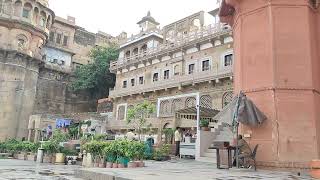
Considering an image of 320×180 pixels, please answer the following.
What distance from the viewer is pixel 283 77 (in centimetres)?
1119

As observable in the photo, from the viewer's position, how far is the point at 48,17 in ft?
127

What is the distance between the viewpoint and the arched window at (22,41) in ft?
116

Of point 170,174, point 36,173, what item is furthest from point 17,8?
point 170,174

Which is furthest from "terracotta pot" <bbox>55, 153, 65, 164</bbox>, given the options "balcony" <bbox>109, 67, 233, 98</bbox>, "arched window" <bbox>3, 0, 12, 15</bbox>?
"arched window" <bbox>3, 0, 12, 15</bbox>

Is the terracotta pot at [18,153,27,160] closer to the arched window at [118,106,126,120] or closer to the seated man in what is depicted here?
the seated man

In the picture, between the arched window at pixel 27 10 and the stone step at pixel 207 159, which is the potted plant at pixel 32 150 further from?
the arched window at pixel 27 10

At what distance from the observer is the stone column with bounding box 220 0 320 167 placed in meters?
10.7

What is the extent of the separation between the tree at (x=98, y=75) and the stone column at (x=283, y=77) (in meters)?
28.7

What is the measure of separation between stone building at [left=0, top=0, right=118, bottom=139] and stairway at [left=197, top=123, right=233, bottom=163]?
2441cm

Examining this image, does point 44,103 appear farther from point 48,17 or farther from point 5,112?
point 48,17

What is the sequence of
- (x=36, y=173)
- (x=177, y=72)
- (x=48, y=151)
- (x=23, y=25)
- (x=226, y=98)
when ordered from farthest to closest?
(x=23, y=25) < (x=177, y=72) < (x=226, y=98) < (x=48, y=151) < (x=36, y=173)

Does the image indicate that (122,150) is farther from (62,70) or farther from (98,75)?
(62,70)

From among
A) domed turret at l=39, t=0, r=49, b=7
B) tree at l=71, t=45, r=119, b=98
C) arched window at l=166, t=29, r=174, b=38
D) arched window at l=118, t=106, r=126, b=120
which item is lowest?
arched window at l=118, t=106, r=126, b=120

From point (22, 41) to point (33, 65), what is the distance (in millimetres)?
2727
